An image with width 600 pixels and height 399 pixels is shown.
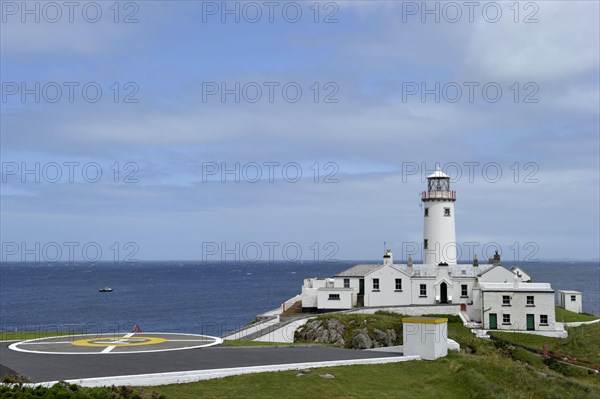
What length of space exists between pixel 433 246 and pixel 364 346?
22.4 metres

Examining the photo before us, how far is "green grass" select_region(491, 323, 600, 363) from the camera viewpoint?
153 ft

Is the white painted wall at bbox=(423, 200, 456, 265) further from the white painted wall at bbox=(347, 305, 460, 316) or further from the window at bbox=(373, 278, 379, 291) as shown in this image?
the white painted wall at bbox=(347, 305, 460, 316)

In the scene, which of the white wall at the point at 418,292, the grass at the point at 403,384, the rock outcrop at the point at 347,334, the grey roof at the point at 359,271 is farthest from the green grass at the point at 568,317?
the grass at the point at 403,384

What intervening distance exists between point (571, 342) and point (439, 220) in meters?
20.0

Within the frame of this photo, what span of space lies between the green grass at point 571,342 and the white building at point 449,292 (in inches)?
70.6

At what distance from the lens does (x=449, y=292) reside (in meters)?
57.2

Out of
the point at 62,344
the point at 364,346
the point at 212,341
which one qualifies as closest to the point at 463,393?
the point at 212,341

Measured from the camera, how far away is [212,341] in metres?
33.6

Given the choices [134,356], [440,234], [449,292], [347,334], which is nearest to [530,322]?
[449,292]

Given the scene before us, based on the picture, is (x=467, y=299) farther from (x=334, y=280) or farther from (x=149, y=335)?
(x=149, y=335)

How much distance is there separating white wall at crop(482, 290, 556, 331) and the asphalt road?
1007 inches

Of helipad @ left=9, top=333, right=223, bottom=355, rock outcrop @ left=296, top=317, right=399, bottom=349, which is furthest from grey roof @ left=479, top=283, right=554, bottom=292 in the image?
helipad @ left=9, top=333, right=223, bottom=355

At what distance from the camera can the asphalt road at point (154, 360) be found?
23.3m

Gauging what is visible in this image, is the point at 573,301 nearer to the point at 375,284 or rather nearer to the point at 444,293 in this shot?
the point at 444,293
